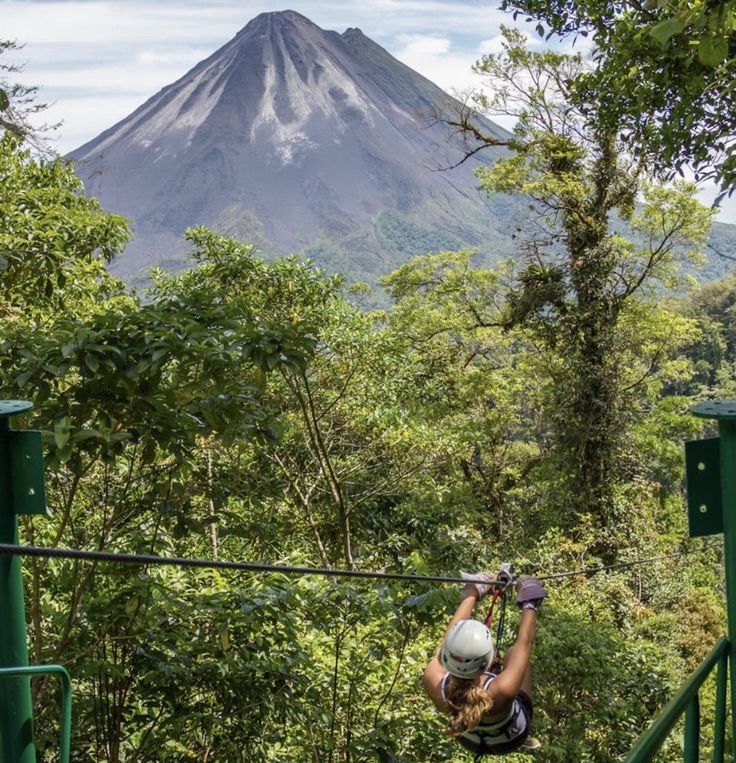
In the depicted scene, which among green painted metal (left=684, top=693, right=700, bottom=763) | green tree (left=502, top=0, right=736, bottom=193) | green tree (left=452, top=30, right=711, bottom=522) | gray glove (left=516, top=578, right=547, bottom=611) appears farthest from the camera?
green tree (left=452, top=30, right=711, bottom=522)

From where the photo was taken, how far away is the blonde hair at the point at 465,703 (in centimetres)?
234

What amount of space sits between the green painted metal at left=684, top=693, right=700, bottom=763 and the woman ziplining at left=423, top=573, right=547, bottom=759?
3.56ft

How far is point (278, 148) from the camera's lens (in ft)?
464

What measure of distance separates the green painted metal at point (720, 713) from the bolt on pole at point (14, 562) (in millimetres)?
1109

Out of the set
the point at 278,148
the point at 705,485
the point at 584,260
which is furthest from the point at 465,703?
the point at 278,148

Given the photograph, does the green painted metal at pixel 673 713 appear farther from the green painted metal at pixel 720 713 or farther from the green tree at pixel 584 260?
the green tree at pixel 584 260

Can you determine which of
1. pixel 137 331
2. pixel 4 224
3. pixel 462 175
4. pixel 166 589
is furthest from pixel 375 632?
pixel 462 175

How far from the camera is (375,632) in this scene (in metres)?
4.76

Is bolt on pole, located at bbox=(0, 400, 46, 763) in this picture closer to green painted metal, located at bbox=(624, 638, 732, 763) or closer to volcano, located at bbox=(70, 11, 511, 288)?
green painted metal, located at bbox=(624, 638, 732, 763)

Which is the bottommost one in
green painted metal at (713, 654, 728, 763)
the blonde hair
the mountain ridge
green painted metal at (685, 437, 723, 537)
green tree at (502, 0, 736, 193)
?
the blonde hair

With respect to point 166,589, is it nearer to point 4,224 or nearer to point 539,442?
point 4,224

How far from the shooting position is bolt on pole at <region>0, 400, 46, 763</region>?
1296 millimetres

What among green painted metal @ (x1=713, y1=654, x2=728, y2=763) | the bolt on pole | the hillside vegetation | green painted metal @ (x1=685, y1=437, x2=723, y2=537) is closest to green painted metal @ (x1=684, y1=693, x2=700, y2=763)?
green painted metal @ (x1=713, y1=654, x2=728, y2=763)

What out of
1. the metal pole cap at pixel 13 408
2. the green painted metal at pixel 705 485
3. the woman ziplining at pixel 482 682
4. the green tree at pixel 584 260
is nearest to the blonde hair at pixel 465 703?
the woman ziplining at pixel 482 682
